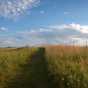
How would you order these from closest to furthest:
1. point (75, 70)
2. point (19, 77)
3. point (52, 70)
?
point (75, 70), point (52, 70), point (19, 77)

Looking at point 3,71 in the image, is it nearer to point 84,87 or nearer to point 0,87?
point 0,87

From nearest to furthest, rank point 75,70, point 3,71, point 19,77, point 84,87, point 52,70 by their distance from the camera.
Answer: point 84,87 → point 75,70 → point 52,70 → point 19,77 → point 3,71

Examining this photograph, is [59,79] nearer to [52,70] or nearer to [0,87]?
[52,70]

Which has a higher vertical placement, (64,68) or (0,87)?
(64,68)

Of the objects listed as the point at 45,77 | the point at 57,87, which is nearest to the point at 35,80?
the point at 45,77

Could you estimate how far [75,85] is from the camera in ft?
37.6

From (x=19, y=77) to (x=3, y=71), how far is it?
280cm

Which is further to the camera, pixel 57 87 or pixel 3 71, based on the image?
pixel 3 71

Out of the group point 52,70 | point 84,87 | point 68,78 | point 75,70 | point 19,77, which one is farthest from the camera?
point 19,77

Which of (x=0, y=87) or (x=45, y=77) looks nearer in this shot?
(x=0, y=87)

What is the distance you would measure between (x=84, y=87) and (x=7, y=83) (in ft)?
15.3

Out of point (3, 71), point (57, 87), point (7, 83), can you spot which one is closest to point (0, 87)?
point (7, 83)

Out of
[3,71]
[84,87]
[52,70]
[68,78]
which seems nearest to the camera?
[84,87]

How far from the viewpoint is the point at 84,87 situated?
11211 mm
